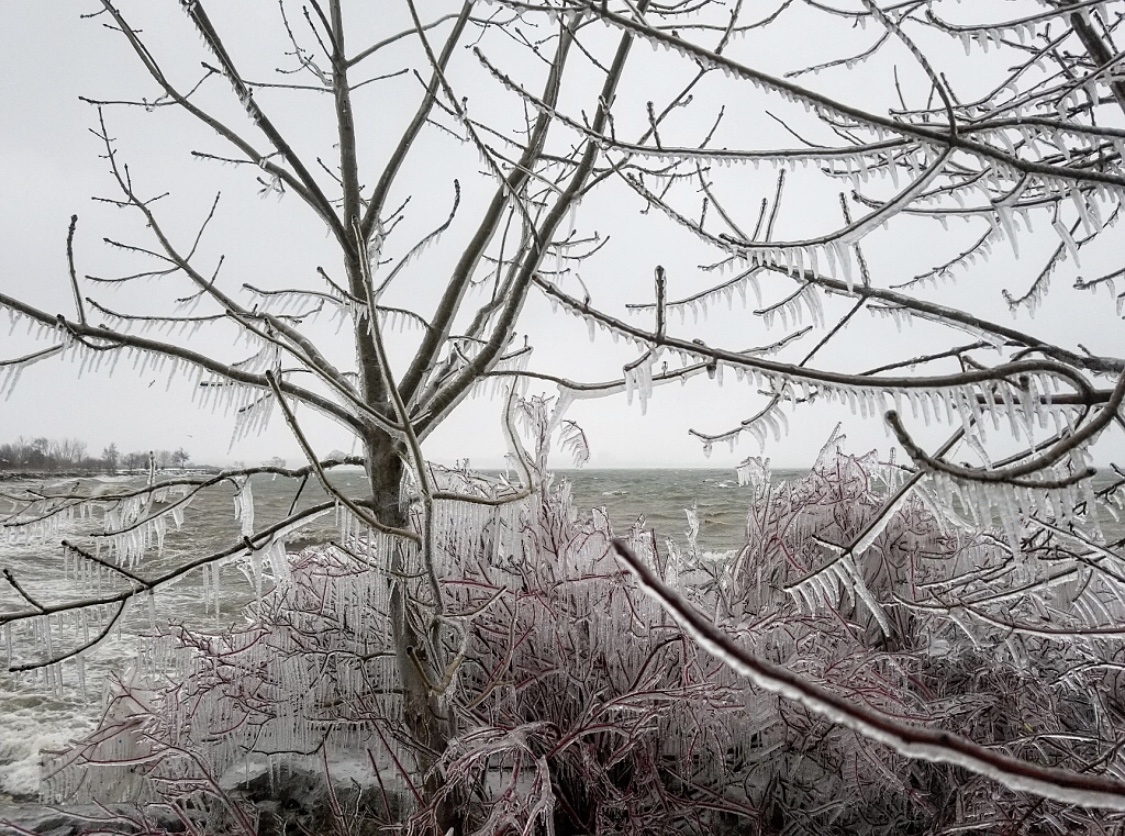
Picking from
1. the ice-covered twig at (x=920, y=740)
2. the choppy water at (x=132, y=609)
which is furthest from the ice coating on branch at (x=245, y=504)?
the ice-covered twig at (x=920, y=740)

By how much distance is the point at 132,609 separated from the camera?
2119mm

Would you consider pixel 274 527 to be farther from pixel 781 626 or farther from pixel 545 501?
pixel 781 626

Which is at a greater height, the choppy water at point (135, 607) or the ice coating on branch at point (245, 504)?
the ice coating on branch at point (245, 504)

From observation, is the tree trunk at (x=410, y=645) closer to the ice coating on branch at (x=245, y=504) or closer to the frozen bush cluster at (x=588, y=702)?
the frozen bush cluster at (x=588, y=702)

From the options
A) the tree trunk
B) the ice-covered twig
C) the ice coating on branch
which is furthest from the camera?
the ice coating on branch

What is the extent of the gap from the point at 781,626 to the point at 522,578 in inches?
43.0

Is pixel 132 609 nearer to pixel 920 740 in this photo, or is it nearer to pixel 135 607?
pixel 135 607

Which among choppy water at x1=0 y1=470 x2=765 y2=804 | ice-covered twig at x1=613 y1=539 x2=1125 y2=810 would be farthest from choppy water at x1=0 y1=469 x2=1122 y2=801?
ice-covered twig at x1=613 y1=539 x2=1125 y2=810

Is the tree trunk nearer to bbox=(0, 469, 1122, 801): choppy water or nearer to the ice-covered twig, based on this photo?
bbox=(0, 469, 1122, 801): choppy water

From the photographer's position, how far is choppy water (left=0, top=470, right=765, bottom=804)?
124 inches

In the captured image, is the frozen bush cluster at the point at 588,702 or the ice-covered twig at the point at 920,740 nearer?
the ice-covered twig at the point at 920,740

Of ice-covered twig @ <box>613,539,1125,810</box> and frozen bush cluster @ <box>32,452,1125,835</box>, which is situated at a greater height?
ice-covered twig @ <box>613,539,1125,810</box>

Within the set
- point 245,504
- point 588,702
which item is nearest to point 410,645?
point 588,702

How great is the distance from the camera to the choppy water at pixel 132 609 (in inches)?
124
